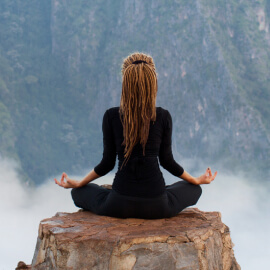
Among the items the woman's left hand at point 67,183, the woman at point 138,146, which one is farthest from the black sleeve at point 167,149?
the woman's left hand at point 67,183

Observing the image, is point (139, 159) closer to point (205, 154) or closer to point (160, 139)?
point (160, 139)

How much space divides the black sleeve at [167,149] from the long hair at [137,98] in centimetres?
17

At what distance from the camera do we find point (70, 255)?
385cm

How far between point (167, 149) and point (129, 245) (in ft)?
3.67

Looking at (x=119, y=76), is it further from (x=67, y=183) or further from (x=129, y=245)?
(x=129, y=245)

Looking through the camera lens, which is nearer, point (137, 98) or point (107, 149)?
point (137, 98)

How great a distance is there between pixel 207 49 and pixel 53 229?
4438 inches

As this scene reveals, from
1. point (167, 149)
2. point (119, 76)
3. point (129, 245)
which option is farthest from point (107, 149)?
point (119, 76)

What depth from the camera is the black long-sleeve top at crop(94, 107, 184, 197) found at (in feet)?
13.8

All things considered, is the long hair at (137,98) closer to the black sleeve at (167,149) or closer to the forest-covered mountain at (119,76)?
the black sleeve at (167,149)

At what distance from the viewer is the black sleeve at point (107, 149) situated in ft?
14.3

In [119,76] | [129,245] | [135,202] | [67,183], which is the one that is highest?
[119,76]

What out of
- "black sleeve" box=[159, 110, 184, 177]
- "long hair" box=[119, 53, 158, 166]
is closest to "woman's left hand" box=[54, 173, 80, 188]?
"long hair" box=[119, 53, 158, 166]

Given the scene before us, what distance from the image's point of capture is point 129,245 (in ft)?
12.3
